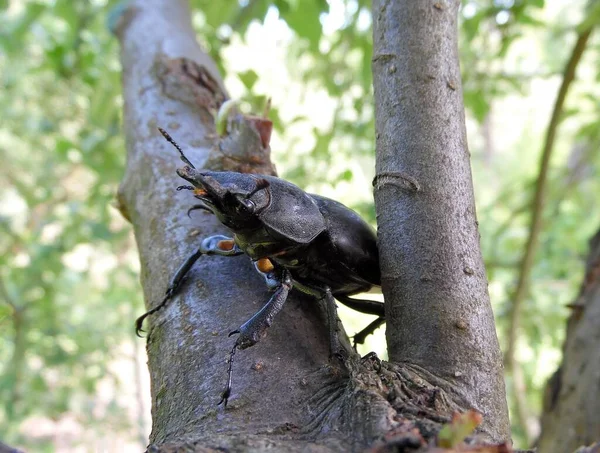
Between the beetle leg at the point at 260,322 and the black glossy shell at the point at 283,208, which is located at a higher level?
the black glossy shell at the point at 283,208

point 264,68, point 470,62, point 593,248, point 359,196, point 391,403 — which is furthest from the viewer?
point 264,68

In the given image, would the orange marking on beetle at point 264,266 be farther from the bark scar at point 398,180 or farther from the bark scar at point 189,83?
the bark scar at point 189,83

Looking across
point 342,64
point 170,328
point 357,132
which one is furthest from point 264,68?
point 170,328

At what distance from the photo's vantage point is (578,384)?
221 centimetres

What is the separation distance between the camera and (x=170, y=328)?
141 cm

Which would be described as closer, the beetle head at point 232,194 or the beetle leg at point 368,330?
the beetle head at point 232,194

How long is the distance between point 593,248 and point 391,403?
205 cm

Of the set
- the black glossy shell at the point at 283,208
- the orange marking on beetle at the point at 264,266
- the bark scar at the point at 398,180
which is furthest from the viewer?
the orange marking on beetle at the point at 264,266

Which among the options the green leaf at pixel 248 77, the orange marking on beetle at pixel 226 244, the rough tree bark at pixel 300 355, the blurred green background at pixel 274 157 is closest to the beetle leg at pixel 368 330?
the rough tree bark at pixel 300 355

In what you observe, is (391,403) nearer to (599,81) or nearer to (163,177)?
(163,177)

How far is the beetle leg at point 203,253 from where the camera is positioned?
153 centimetres

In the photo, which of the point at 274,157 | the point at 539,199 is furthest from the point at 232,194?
the point at 274,157

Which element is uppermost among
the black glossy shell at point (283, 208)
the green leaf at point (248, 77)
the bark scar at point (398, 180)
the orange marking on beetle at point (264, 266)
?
the green leaf at point (248, 77)

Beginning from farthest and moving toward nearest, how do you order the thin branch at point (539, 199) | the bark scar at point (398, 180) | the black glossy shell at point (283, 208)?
the thin branch at point (539, 199)
the black glossy shell at point (283, 208)
the bark scar at point (398, 180)
